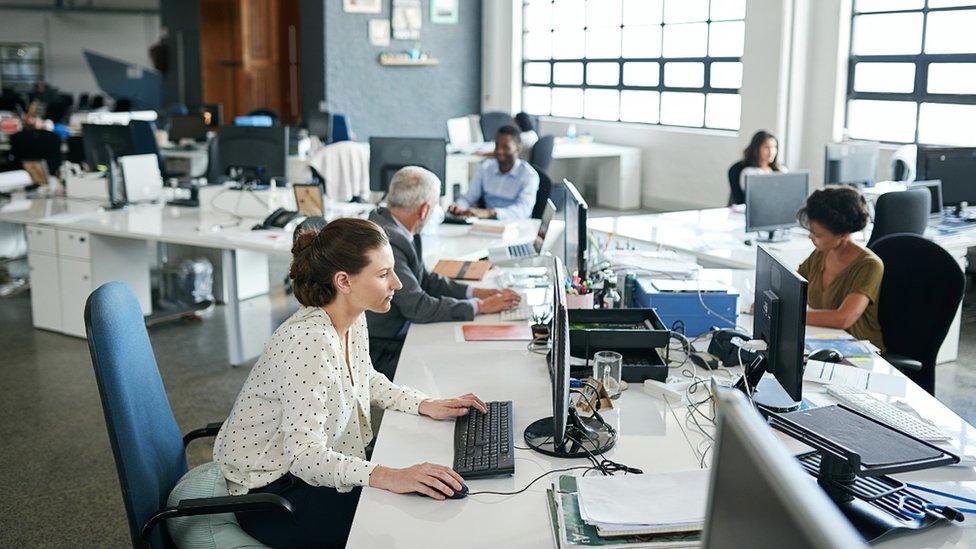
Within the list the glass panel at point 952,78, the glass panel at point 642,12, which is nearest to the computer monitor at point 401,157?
the glass panel at point 952,78

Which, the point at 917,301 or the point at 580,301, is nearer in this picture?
the point at 580,301

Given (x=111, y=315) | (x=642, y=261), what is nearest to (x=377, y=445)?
(x=111, y=315)

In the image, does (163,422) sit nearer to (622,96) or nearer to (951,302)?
(951,302)

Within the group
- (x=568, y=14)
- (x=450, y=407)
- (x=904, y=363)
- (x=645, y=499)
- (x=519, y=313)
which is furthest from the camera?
(x=568, y=14)

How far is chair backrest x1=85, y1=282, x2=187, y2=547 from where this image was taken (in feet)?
6.00

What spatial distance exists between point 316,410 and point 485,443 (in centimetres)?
40

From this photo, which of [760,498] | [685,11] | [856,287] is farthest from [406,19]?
[760,498]

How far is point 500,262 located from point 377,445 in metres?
2.08

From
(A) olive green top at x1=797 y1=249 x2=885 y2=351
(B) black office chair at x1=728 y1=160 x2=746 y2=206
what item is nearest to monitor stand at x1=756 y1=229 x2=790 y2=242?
(B) black office chair at x1=728 y1=160 x2=746 y2=206

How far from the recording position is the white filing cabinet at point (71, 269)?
5.11 m

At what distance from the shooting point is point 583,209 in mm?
3098

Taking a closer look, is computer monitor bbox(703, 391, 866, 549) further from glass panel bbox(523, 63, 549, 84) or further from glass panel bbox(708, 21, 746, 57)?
glass panel bbox(523, 63, 549, 84)

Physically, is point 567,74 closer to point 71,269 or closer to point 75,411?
point 71,269

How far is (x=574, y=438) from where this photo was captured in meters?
2.09
